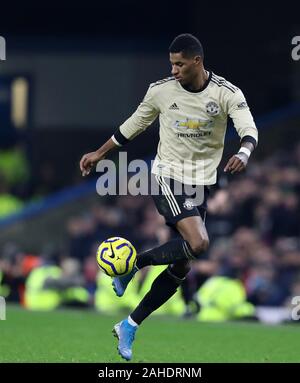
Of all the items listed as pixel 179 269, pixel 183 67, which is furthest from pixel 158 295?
pixel 183 67

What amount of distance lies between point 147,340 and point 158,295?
2.21 m

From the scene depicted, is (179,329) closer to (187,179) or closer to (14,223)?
(187,179)

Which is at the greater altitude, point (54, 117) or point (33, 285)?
point (54, 117)

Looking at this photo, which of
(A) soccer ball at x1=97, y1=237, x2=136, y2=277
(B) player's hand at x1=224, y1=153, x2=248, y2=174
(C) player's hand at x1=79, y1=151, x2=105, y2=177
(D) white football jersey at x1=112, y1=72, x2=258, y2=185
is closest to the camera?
(B) player's hand at x1=224, y1=153, x2=248, y2=174

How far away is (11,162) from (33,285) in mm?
5871

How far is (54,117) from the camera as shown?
23266 millimetres

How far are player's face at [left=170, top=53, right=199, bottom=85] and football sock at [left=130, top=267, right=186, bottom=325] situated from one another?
1478 millimetres

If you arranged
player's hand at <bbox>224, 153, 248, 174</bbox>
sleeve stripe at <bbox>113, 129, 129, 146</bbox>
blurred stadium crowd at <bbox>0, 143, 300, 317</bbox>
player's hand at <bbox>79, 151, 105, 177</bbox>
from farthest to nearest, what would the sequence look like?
blurred stadium crowd at <bbox>0, 143, 300, 317</bbox> < sleeve stripe at <bbox>113, 129, 129, 146</bbox> < player's hand at <bbox>79, 151, 105, 177</bbox> < player's hand at <bbox>224, 153, 248, 174</bbox>

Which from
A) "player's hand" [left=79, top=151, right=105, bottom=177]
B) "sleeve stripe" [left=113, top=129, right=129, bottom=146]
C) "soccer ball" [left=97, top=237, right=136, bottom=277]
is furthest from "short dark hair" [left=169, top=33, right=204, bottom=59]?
"soccer ball" [left=97, top=237, right=136, bottom=277]

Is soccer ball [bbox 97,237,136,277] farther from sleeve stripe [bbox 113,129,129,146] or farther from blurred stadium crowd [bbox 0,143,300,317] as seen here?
blurred stadium crowd [bbox 0,143,300,317]

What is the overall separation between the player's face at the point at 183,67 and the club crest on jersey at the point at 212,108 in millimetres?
245

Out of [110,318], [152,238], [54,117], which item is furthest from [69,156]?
[110,318]

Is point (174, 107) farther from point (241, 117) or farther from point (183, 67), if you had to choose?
point (241, 117)

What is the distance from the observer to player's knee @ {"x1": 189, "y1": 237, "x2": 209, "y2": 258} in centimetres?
973
